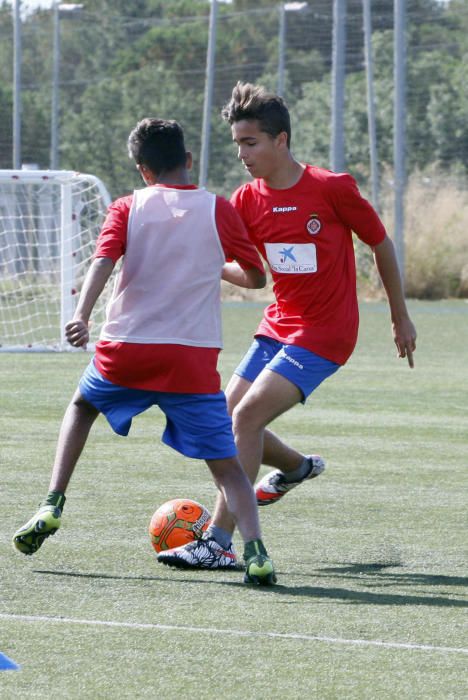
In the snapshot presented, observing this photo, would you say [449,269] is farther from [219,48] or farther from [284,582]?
[219,48]

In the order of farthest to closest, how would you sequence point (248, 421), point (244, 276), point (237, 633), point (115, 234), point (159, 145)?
point (248, 421), point (244, 276), point (159, 145), point (115, 234), point (237, 633)

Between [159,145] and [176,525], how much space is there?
1506mm

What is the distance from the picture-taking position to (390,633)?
15.7 ft

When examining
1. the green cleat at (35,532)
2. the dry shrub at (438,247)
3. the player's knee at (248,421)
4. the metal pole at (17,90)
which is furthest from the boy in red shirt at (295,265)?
the metal pole at (17,90)

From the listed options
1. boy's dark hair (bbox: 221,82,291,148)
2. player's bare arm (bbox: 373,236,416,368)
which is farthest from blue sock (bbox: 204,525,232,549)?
boy's dark hair (bbox: 221,82,291,148)

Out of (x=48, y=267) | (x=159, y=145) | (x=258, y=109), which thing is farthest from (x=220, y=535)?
(x=48, y=267)

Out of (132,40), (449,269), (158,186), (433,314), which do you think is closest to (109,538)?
(158,186)

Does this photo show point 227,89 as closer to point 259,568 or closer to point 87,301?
point 87,301

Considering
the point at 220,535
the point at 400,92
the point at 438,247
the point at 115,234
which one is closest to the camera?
the point at 115,234

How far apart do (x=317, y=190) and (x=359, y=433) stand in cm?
421

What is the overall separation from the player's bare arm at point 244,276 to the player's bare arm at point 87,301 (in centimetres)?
57

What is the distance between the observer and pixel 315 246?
21.0 ft

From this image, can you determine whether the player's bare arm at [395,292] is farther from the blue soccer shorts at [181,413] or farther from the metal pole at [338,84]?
the metal pole at [338,84]

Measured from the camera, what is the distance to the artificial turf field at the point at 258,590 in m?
4.27
